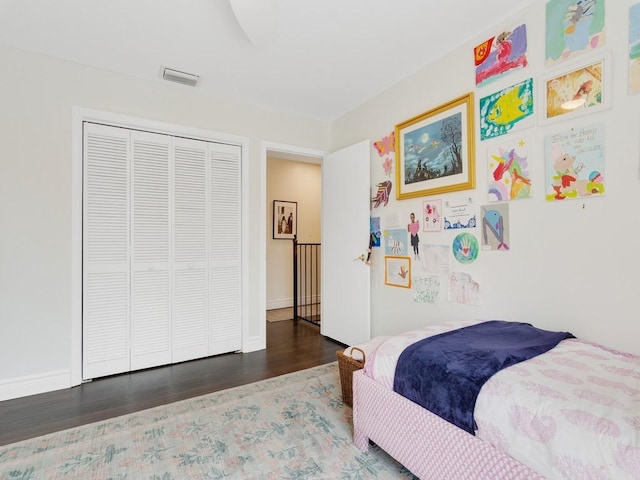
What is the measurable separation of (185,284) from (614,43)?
129 inches

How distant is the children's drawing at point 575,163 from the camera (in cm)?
157

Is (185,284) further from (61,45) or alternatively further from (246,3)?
(246,3)

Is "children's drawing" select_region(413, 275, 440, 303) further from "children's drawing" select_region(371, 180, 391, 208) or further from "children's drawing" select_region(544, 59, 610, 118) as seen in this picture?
"children's drawing" select_region(544, 59, 610, 118)

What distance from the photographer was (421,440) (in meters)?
1.30

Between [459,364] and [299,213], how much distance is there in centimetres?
425

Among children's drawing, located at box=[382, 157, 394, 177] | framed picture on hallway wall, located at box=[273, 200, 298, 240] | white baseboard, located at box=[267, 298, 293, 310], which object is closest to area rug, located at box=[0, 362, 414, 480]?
children's drawing, located at box=[382, 157, 394, 177]

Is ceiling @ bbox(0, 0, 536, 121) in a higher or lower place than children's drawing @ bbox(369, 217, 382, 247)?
higher

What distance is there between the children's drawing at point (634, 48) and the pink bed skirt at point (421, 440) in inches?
67.6

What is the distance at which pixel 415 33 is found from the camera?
2152mm

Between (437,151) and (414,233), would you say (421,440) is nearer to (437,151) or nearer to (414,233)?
(414,233)

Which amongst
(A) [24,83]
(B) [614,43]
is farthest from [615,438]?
(A) [24,83]

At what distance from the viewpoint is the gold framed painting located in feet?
7.16

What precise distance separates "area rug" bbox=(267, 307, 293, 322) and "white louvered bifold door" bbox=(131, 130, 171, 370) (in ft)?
5.94

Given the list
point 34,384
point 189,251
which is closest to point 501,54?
point 189,251
